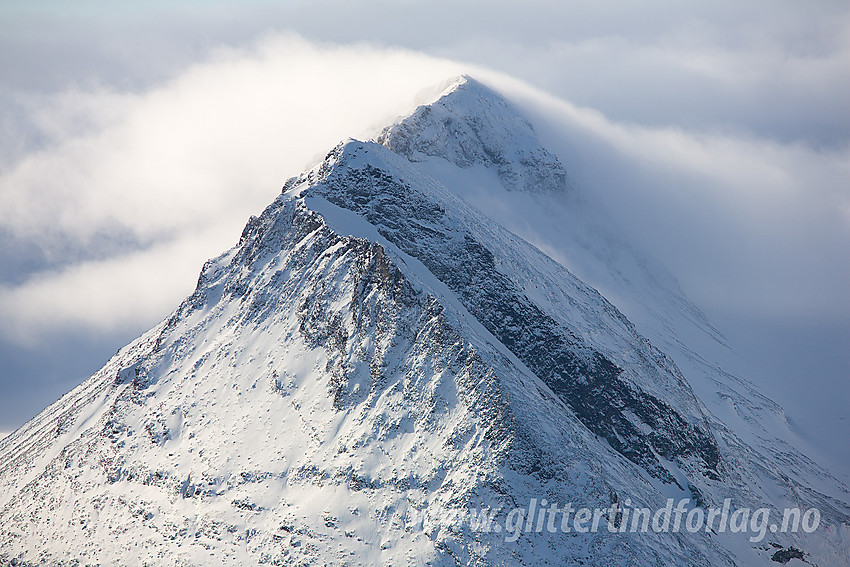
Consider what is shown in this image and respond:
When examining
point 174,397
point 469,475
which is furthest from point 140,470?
point 469,475

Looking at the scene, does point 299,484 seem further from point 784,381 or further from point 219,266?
point 784,381

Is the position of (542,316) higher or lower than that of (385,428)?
higher

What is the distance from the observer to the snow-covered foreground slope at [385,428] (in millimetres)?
98875

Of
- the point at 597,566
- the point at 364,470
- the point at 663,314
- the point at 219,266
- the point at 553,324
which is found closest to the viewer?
the point at 597,566

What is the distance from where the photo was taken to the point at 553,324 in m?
124

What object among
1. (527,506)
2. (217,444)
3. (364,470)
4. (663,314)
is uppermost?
(663,314)

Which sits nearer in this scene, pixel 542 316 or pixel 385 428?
pixel 385 428

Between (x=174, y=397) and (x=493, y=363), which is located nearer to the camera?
(x=493, y=363)

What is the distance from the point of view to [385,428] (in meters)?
106

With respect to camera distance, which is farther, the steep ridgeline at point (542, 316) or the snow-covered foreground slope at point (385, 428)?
the steep ridgeline at point (542, 316)

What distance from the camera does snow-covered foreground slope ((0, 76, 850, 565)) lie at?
3893 inches

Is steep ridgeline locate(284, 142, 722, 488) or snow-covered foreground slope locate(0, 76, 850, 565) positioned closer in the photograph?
snow-covered foreground slope locate(0, 76, 850, 565)

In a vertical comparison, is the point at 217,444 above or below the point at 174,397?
below

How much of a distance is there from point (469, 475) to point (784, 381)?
5023 inches
